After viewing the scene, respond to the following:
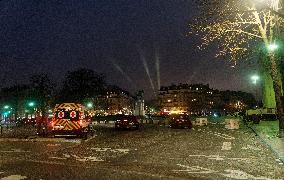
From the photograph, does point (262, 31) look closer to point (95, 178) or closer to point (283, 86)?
point (95, 178)

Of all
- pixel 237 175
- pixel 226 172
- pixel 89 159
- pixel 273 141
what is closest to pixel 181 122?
pixel 273 141

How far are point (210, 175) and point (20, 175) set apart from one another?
4.90 metres

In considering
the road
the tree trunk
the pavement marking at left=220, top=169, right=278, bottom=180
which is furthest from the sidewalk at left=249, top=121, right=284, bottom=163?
the pavement marking at left=220, top=169, right=278, bottom=180

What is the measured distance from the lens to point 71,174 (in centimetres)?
1148

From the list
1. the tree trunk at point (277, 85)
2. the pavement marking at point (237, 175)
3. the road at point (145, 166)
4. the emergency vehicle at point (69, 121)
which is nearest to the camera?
the pavement marking at point (237, 175)

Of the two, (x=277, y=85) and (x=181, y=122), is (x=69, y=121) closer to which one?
(x=277, y=85)

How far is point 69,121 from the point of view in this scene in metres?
28.9

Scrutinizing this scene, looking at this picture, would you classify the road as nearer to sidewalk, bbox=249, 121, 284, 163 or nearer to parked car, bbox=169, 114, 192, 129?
sidewalk, bbox=249, 121, 284, 163

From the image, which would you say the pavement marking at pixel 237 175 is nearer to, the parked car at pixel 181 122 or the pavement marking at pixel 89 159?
the pavement marking at pixel 89 159

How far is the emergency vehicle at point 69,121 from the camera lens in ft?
94.0

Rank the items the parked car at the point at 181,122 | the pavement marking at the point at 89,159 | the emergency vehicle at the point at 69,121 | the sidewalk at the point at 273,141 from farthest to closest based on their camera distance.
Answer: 1. the parked car at the point at 181,122
2. the emergency vehicle at the point at 69,121
3. the sidewalk at the point at 273,141
4. the pavement marking at the point at 89,159

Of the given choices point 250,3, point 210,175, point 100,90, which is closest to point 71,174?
point 210,175

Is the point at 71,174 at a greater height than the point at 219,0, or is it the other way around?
the point at 219,0

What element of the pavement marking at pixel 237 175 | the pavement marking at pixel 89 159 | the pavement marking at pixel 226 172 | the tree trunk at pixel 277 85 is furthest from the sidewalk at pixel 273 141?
the pavement marking at pixel 89 159
